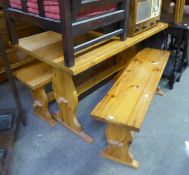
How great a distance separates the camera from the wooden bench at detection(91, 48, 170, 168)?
104 centimetres

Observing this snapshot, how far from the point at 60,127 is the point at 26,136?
23 cm

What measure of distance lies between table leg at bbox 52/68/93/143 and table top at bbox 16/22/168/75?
128 millimetres

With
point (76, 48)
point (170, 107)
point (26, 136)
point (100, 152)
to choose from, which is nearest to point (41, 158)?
point (26, 136)

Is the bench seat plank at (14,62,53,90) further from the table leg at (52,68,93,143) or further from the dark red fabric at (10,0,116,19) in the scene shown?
the dark red fabric at (10,0,116,19)

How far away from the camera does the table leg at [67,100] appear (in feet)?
4.04

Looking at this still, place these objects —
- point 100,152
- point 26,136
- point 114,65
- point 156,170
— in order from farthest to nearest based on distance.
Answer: point 114,65
point 26,136
point 100,152
point 156,170

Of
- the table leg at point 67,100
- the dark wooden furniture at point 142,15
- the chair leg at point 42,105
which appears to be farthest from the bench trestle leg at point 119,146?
the dark wooden furniture at point 142,15

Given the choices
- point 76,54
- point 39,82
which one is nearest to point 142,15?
point 76,54

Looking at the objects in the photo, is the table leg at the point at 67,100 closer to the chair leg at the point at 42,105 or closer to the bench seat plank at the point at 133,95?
the chair leg at the point at 42,105

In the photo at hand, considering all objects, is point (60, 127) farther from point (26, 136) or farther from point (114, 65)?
point (114, 65)

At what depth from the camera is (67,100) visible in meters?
1.31

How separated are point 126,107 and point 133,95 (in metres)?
0.11

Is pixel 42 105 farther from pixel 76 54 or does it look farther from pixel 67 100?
pixel 76 54

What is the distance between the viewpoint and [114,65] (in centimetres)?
190
